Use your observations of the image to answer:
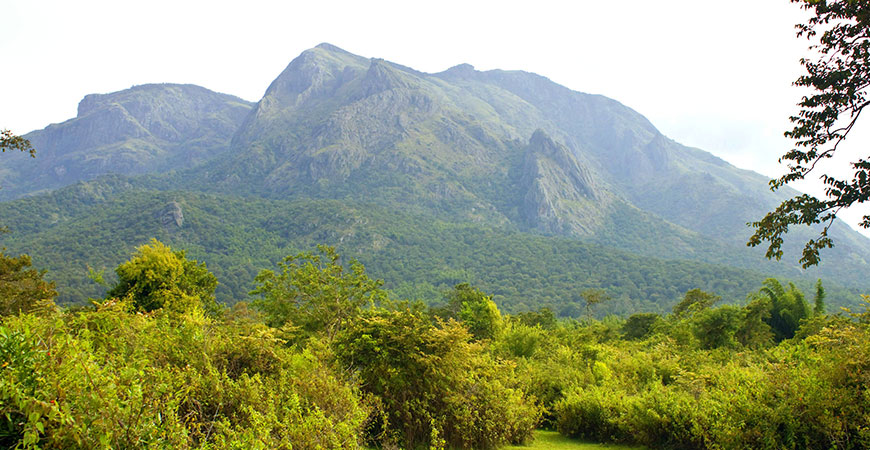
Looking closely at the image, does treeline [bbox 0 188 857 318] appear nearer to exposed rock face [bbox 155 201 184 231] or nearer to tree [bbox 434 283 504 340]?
exposed rock face [bbox 155 201 184 231]

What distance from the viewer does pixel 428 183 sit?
180 m

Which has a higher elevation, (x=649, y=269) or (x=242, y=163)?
(x=242, y=163)

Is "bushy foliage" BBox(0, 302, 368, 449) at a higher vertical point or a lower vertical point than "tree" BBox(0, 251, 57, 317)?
higher

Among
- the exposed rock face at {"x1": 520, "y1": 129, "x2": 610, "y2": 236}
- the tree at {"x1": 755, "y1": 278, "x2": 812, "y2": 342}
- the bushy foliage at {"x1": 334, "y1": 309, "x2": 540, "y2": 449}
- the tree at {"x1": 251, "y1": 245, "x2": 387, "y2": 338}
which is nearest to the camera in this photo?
the bushy foliage at {"x1": 334, "y1": 309, "x2": 540, "y2": 449}

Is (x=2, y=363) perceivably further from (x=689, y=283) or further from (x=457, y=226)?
(x=457, y=226)

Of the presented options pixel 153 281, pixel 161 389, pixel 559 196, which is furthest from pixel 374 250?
pixel 161 389

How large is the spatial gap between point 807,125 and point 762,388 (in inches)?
190

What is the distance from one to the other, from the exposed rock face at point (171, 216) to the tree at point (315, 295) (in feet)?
368

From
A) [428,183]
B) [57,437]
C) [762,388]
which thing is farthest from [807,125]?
[428,183]

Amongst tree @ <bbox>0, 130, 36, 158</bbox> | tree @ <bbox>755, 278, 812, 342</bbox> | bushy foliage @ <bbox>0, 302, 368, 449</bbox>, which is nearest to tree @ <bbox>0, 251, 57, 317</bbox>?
tree @ <bbox>0, 130, 36, 158</bbox>

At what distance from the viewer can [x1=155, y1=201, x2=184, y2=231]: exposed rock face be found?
120125mm

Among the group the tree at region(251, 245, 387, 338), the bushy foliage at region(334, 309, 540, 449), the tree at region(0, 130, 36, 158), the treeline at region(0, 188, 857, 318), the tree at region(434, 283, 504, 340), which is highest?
the tree at region(0, 130, 36, 158)

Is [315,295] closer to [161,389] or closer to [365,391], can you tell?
[365,391]

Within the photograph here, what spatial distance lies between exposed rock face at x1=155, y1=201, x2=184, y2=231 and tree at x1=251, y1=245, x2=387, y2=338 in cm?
11222
